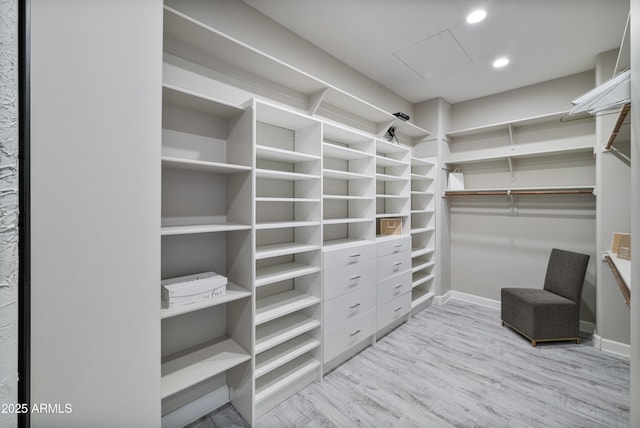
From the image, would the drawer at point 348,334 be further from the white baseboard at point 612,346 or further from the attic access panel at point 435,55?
the attic access panel at point 435,55

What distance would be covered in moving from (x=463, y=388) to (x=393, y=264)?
1.17 meters

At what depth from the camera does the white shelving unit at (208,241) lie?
1563mm

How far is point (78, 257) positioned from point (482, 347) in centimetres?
316

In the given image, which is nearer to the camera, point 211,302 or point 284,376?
point 211,302

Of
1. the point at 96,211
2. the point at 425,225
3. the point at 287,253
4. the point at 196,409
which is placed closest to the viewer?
the point at 96,211

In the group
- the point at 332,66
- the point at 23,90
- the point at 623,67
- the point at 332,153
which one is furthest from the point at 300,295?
the point at 623,67

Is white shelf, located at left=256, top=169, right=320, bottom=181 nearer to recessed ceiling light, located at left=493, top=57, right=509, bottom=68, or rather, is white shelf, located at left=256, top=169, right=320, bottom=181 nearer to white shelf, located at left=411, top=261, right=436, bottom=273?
white shelf, located at left=411, top=261, right=436, bottom=273

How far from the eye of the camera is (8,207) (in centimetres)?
56

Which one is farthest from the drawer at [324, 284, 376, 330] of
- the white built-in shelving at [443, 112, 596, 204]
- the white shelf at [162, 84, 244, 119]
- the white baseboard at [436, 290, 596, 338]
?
the white built-in shelving at [443, 112, 596, 204]

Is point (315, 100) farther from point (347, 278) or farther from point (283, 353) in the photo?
point (283, 353)

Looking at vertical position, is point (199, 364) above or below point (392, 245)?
below

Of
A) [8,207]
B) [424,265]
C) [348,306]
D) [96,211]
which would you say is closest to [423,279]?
[424,265]

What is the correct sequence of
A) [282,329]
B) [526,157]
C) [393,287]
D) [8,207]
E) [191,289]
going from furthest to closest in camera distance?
[526,157] < [393,287] < [282,329] < [191,289] < [8,207]

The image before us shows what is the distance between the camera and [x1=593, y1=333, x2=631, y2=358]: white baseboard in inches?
93.5
